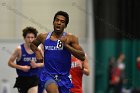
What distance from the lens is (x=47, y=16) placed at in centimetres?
1627

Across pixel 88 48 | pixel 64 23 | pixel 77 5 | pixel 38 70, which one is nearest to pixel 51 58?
pixel 64 23

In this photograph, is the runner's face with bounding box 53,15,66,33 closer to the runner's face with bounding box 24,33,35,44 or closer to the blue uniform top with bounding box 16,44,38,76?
the runner's face with bounding box 24,33,35,44

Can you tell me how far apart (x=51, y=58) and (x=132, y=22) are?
10.2 metres

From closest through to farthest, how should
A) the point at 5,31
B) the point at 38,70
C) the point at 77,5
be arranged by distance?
the point at 38,70
the point at 77,5
the point at 5,31

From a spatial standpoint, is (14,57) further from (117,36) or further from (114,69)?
(117,36)

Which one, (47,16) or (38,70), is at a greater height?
(47,16)

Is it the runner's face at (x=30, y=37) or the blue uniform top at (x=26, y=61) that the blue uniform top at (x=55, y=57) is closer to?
the runner's face at (x=30, y=37)

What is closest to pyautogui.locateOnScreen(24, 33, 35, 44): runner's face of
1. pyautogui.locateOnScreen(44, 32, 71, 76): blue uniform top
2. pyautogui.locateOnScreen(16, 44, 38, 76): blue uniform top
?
pyautogui.locateOnScreen(16, 44, 38, 76): blue uniform top

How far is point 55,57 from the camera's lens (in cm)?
874

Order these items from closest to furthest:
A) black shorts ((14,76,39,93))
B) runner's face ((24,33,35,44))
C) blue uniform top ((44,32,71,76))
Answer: blue uniform top ((44,32,71,76)), runner's face ((24,33,35,44)), black shorts ((14,76,39,93))

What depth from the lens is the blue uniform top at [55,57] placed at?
8.68 meters

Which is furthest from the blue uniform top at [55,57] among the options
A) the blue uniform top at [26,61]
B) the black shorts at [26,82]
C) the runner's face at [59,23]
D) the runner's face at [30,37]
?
the black shorts at [26,82]

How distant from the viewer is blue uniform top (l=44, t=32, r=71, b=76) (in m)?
8.68

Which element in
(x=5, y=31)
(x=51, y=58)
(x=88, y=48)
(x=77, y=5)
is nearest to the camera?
(x=51, y=58)
